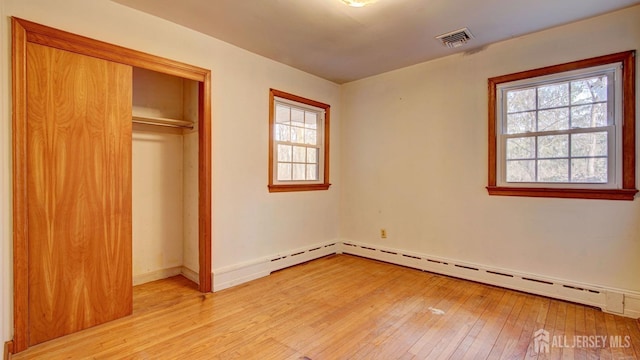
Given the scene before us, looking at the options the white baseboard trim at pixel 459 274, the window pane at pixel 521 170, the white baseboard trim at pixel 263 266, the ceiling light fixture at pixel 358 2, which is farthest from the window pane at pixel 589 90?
the white baseboard trim at pixel 263 266

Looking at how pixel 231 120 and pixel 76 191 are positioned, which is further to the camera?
pixel 231 120

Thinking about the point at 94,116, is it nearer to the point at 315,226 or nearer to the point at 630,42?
the point at 315,226

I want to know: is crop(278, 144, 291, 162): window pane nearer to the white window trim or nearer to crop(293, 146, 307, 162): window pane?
crop(293, 146, 307, 162): window pane

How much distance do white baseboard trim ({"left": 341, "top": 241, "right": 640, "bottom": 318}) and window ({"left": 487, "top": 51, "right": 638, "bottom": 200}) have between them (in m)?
0.83

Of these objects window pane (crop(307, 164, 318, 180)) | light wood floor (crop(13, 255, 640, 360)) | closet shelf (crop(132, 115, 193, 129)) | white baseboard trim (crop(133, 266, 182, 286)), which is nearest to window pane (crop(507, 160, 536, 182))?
light wood floor (crop(13, 255, 640, 360))

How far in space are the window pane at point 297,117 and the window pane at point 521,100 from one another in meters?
2.48

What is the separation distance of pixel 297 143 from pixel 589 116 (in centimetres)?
311

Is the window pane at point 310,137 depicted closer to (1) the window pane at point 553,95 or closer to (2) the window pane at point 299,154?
(2) the window pane at point 299,154

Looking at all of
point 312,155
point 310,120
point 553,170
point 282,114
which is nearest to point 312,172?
point 312,155

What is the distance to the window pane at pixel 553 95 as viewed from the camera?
2.87m

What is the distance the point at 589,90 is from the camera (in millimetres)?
2754

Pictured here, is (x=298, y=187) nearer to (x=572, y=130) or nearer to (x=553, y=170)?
(x=553, y=170)

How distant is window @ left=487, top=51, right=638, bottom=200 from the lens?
2.57 metres

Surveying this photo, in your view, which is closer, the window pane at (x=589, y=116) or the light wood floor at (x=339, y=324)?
the light wood floor at (x=339, y=324)
